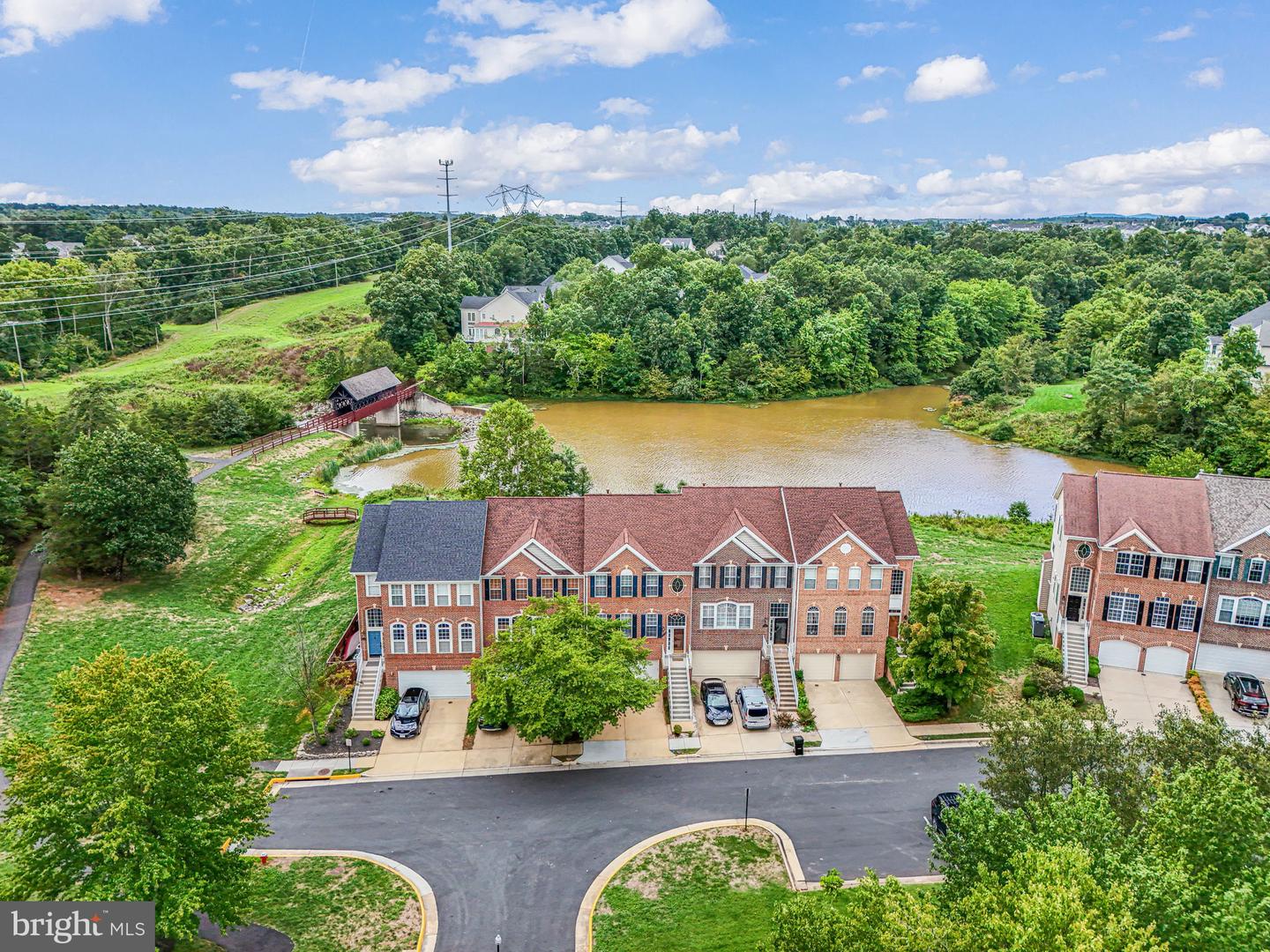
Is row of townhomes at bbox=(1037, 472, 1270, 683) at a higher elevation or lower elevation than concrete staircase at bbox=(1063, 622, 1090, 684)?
higher

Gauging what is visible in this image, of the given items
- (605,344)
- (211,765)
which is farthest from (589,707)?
(605,344)

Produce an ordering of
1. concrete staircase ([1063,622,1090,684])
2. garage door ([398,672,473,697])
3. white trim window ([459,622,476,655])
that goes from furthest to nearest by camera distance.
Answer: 1. concrete staircase ([1063,622,1090,684])
2. garage door ([398,672,473,697])
3. white trim window ([459,622,476,655])

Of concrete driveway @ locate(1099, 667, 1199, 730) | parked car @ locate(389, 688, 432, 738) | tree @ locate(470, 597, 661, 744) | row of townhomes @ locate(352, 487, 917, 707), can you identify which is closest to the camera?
tree @ locate(470, 597, 661, 744)

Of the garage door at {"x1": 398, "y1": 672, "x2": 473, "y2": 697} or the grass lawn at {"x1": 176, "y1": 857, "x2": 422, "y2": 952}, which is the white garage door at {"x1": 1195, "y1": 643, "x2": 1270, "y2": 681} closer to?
the garage door at {"x1": 398, "y1": 672, "x2": 473, "y2": 697}

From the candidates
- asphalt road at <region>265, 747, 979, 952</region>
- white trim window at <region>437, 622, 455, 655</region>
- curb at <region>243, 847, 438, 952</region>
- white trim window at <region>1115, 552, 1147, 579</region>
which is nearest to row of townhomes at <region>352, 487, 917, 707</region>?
white trim window at <region>437, 622, 455, 655</region>

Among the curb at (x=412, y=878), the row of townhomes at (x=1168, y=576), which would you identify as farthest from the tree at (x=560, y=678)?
the row of townhomes at (x=1168, y=576)

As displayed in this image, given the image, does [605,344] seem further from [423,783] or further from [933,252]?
[933,252]

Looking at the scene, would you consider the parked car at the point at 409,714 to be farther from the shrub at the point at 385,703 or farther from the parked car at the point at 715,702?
the parked car at the point at 715,702
